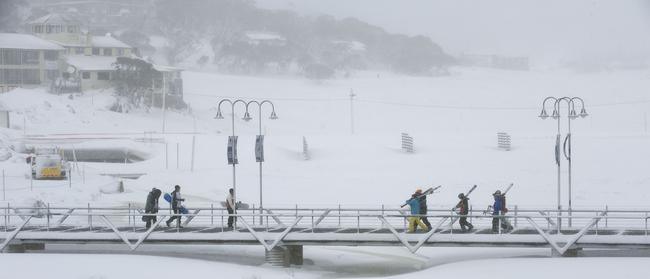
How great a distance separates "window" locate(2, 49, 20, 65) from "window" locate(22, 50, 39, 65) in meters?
0.53

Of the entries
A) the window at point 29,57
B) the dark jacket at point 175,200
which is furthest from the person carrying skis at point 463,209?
the window at point 29,57

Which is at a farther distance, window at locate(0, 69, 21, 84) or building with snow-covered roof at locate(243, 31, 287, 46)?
building with snow-covered roof at locate(243, 31, 287, 46)

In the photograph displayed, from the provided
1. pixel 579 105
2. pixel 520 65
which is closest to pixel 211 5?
pixel 520 65

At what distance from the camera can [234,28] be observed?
7165 inches

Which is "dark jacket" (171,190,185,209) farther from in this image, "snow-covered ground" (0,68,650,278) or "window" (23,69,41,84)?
"window" (23,69,41,84)

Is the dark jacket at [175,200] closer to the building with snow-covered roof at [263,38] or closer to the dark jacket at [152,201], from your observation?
the dark jacket at [152,201]

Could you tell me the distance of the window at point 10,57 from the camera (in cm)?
9538

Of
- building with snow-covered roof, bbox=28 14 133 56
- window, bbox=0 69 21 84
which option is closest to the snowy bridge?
Result: window, bbox=0 69 21 84

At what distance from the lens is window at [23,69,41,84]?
96.1m

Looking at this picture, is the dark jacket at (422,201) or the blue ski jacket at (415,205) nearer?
the blue ski jacket at (415,205)

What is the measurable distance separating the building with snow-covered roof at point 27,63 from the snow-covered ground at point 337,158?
189 inches

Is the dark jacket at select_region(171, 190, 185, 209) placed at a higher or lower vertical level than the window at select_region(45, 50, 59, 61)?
lower

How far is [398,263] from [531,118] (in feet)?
285

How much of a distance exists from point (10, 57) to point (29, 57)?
1818 millimetres
